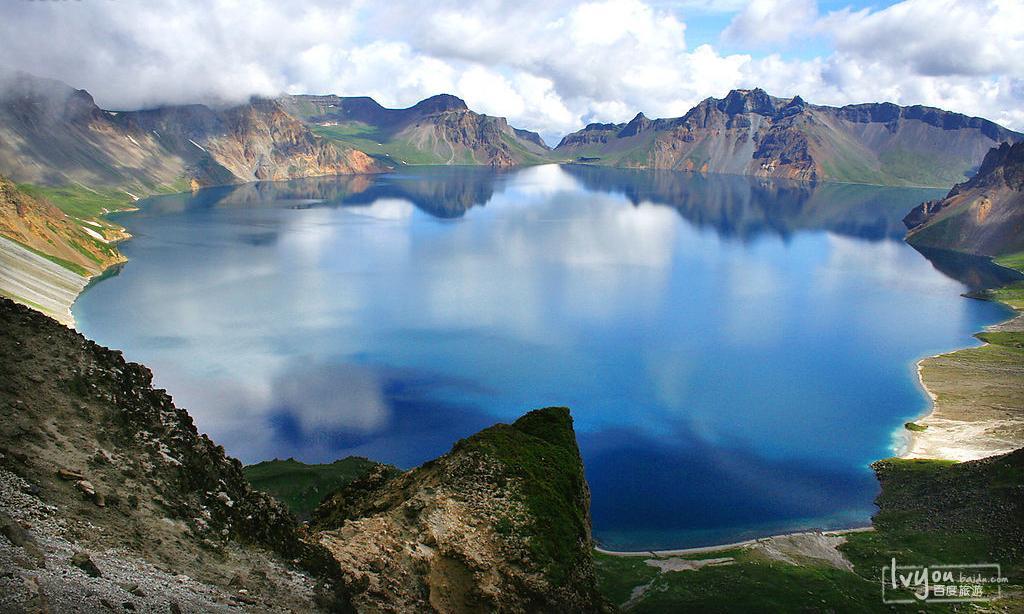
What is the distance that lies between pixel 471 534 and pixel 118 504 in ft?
43.8

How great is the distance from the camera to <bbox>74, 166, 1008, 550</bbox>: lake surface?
6506 centimetres

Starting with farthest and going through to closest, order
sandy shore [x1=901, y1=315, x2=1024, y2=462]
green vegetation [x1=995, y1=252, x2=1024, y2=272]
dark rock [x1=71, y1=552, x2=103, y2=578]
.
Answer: green vegetation [x1=995, y1=252, x2=1024, y2=272]
sandy shore [x1=901, y1=315, x2=1024, y2=462]
dark rock [x1=71, y1=552, x2=103, y2=578]

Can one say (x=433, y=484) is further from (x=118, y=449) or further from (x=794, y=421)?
(x=794, y=421)

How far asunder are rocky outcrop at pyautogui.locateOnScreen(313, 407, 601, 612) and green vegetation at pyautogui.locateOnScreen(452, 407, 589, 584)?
6 cm

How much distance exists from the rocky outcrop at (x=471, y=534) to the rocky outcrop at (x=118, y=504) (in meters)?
3.00

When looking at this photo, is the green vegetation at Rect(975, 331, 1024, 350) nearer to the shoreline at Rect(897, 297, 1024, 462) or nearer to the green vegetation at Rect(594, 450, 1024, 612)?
the shoreline at Rect(897, 297, 1024, 462)

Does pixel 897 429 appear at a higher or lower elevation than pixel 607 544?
higher

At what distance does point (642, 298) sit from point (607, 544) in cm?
7874

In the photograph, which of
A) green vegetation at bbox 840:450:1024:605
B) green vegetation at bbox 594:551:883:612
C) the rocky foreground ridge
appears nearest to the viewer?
the rocky foreground ridge

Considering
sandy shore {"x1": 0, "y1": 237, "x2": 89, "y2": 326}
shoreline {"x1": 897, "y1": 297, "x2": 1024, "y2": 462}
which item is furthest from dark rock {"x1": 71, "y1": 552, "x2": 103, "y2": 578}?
sandy shore {"x1": 0, "y1": 237, "x2": 89, "y2": 326}

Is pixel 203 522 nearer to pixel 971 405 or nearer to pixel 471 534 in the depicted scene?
pixel 471 534

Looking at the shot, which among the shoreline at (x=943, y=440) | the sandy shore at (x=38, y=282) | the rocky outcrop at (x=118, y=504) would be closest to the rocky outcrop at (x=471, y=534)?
the rocky outcrop at (x=118, y=504)

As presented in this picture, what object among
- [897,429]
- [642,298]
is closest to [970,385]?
[897,429]

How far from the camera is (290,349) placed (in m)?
91.2
